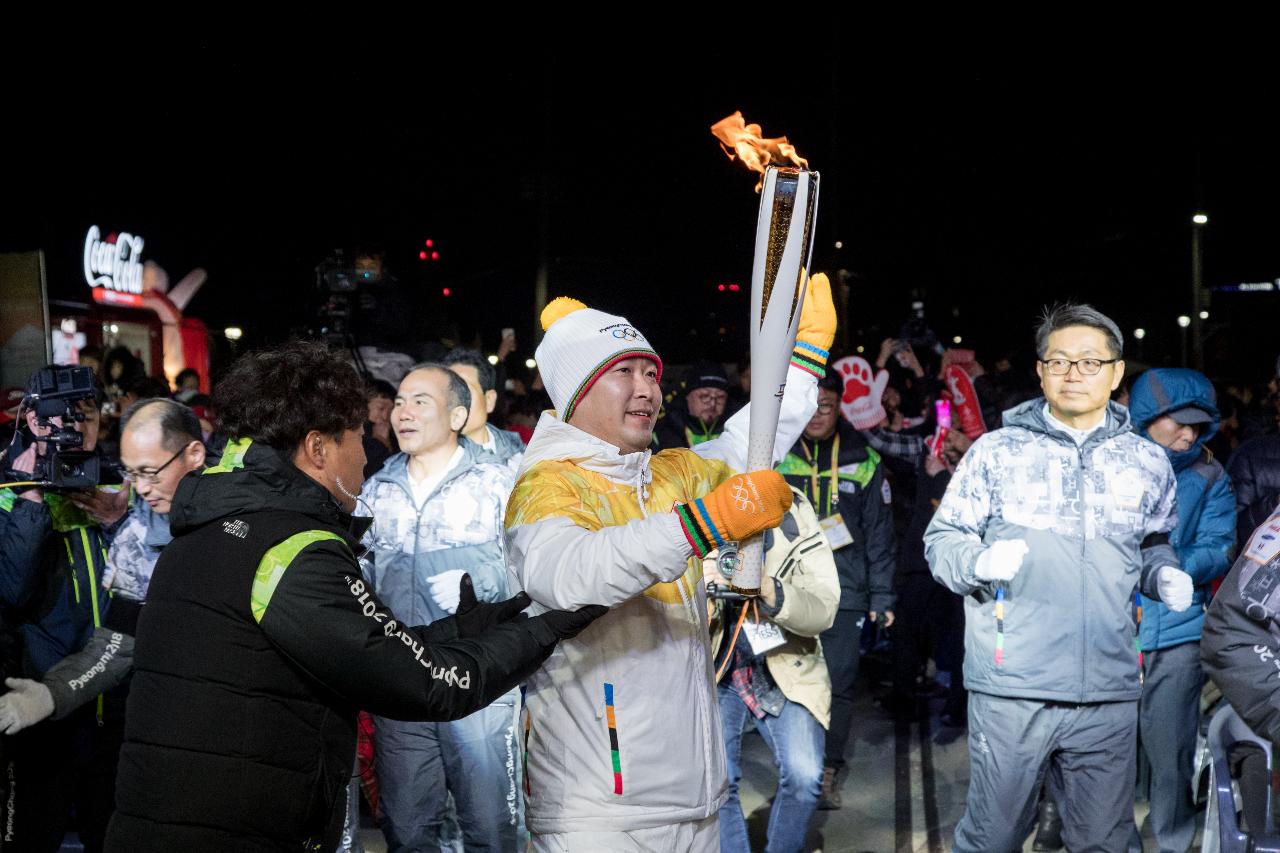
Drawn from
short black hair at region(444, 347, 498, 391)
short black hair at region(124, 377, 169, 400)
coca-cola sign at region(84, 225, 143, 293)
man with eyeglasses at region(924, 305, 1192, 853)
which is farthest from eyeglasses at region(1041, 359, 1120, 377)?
coca-cola sign at region(84, 225, 143, 293)

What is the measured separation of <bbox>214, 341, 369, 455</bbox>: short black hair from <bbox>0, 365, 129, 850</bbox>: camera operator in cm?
193

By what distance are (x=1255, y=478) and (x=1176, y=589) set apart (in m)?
2.65

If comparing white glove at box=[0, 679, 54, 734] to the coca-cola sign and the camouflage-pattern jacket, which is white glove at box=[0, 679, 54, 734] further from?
the coca-cola sign

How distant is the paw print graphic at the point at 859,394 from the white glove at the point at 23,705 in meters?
5.78

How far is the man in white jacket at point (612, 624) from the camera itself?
238cm

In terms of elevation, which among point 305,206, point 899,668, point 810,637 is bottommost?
point 899,668

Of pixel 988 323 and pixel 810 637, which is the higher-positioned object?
pixel 988 323

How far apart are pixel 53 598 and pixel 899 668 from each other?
5223 millimetres

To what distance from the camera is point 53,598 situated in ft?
14.6

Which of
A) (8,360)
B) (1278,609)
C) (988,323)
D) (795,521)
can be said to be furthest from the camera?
(988,323)

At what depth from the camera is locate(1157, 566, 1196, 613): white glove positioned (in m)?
3.94

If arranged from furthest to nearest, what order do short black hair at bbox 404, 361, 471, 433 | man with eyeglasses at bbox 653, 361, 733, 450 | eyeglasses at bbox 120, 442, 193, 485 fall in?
man with eyeglasses at bbox 653, 361, 733, 450 → short black hair at bbox 404, 361, 471, 433 → eyeglasses at bbox 120, 442, 193, 485

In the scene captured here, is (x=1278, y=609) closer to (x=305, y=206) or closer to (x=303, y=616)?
(x=303, y=616)

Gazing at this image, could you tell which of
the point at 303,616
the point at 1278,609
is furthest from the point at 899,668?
the point at 303,616
